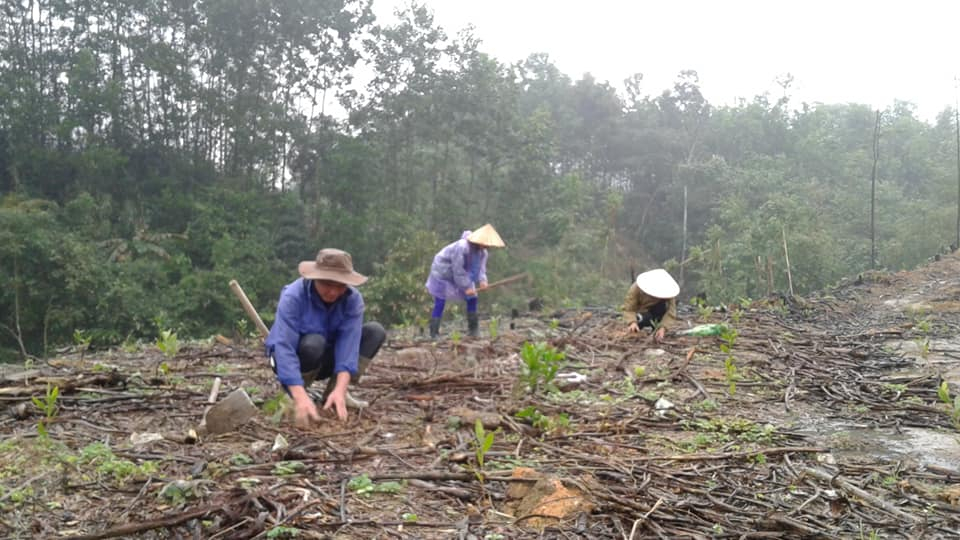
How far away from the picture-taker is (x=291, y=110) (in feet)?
88.6

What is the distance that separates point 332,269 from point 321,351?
0.55 m

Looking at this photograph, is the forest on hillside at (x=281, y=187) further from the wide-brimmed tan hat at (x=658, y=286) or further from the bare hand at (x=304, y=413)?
the bare hand at (x=304, y=413)

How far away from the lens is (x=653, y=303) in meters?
7.82


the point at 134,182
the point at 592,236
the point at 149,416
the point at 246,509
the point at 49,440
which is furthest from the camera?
the point at 592,236

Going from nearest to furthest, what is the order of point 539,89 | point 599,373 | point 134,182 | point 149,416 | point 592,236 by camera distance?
point 149,416, point 599,373, point 134,182, point 592,236, point 539,89

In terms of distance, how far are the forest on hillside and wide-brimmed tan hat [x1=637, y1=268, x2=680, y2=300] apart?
35.1ft

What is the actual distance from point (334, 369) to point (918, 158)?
139 feet

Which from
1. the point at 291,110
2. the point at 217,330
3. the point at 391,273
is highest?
the point at 291,110

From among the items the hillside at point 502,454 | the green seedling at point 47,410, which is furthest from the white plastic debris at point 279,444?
the green seedling at point 47,410

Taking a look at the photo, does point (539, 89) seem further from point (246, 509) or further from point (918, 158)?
point (246, 509)

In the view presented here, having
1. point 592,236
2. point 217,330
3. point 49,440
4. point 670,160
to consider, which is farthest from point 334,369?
point 670,160

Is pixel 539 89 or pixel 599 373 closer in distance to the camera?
pixel 599 373

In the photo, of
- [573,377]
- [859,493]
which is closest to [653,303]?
[573,377]

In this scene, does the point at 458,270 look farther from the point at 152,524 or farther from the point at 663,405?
the point at 152,524
